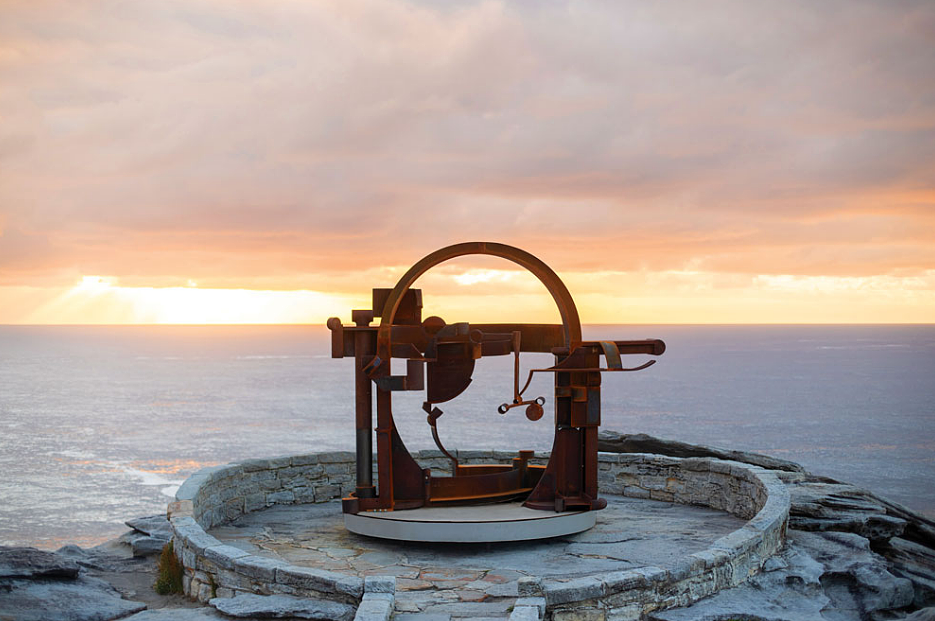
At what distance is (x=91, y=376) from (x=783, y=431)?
278 ft

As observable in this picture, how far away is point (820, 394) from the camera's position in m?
97.5

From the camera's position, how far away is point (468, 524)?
29.1ft

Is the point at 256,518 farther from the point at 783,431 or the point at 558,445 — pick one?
the point at 783,431

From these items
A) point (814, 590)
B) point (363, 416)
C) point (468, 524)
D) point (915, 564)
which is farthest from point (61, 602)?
point (915, 564)

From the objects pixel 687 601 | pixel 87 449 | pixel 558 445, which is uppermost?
pixel 558 445

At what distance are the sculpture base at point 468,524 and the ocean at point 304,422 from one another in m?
30.1

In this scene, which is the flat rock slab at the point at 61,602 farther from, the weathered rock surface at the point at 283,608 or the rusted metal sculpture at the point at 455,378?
the rusted metal sculpture at the point at 455,378

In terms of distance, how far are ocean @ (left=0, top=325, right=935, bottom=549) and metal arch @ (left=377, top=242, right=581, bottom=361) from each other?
30380 mm

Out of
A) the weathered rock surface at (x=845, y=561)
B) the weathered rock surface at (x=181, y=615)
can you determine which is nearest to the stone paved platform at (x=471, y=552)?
the weathered rock surface at (x=845, y=561)

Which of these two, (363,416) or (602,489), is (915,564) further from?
(363,416)

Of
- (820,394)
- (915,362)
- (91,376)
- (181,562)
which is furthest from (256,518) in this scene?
(915,362)

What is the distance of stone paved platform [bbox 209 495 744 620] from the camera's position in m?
7.58

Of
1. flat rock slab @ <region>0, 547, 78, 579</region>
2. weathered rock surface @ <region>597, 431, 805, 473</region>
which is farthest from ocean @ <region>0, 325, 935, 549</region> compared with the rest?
flat rock slab @ <region>0, 547, 78, 579</region>

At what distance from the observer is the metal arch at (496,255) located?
947 cm
